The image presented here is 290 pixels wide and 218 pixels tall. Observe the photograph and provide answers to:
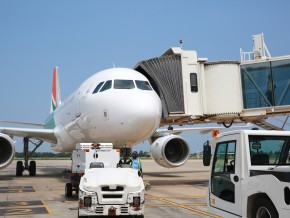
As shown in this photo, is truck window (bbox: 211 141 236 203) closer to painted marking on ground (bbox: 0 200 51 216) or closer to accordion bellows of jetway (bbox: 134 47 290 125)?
painted marking on ground (bbox: 0 200 51 216)

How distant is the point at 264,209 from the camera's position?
567 centimetres

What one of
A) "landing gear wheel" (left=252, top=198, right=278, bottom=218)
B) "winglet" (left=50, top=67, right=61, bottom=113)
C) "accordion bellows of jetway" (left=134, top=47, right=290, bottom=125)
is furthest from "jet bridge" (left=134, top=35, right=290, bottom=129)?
"winglet" (left=50, top=67, right=61, bottom=113)

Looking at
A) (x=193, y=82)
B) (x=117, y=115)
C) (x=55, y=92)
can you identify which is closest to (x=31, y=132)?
(x=117, y=115)

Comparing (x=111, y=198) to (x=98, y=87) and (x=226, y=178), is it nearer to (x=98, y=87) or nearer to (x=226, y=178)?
(x=226, y=178)

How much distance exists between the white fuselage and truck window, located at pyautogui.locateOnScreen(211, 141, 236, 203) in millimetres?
5184

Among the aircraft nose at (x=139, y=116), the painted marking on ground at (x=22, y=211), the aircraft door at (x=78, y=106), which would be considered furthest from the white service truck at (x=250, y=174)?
the aircraft door at (x=78, y=106)

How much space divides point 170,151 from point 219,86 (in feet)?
13.3

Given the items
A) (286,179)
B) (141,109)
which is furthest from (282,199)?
(141,109)

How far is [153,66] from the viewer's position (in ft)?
49.7

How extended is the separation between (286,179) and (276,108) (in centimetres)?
945

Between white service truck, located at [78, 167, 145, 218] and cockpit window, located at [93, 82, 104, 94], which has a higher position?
cockpit window, located at [93, 82, 104, 94]

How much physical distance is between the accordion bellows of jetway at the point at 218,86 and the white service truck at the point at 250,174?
7317 mm

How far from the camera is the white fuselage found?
12242mm

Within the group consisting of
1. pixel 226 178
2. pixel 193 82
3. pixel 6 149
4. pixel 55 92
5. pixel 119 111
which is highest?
pixel 55 92
